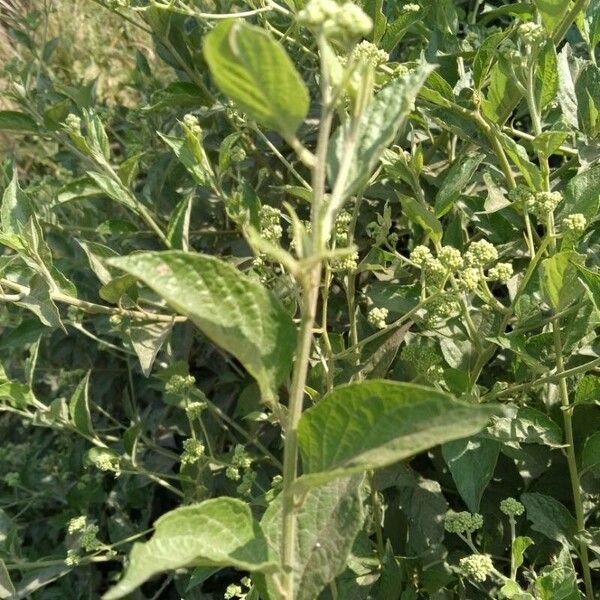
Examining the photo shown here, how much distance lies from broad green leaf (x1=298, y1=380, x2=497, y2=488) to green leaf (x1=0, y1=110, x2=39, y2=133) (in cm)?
118

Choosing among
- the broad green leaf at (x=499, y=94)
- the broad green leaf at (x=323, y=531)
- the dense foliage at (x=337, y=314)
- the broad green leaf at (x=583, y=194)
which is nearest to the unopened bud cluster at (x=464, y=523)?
the dense foliage at (x=337, y=314)

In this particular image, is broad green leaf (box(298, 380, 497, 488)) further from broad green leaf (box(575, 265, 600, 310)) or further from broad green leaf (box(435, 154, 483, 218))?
broad green leaf (box(435, 154, 483, 218))

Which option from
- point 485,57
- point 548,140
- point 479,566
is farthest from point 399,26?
point 479,566

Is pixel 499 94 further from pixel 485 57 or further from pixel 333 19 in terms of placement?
pixel 333 19

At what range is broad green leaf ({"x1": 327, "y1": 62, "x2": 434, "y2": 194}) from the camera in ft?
1.98

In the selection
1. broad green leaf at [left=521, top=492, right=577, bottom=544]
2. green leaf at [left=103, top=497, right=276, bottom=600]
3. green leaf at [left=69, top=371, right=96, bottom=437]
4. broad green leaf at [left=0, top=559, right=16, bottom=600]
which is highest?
green leaf at [left=103, top=497, right=276, bottom=600]

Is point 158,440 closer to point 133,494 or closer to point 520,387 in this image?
point 133,494

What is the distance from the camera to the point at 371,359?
1.20 metres

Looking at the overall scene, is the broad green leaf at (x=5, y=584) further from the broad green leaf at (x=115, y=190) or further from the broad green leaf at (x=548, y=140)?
the broad green leaf at (x=548, y=140)

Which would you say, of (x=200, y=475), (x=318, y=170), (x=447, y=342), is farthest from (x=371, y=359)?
(x=318, y=170)

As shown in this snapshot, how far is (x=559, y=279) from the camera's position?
3.16 feet

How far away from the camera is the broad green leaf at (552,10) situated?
3.29ft

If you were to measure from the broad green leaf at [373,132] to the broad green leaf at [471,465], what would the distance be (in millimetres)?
560

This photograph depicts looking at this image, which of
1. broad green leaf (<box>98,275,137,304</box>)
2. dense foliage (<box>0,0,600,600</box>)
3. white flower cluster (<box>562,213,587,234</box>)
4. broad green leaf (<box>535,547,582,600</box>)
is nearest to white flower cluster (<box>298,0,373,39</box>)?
dense foliage (<box>0,0,600,600</box>)
